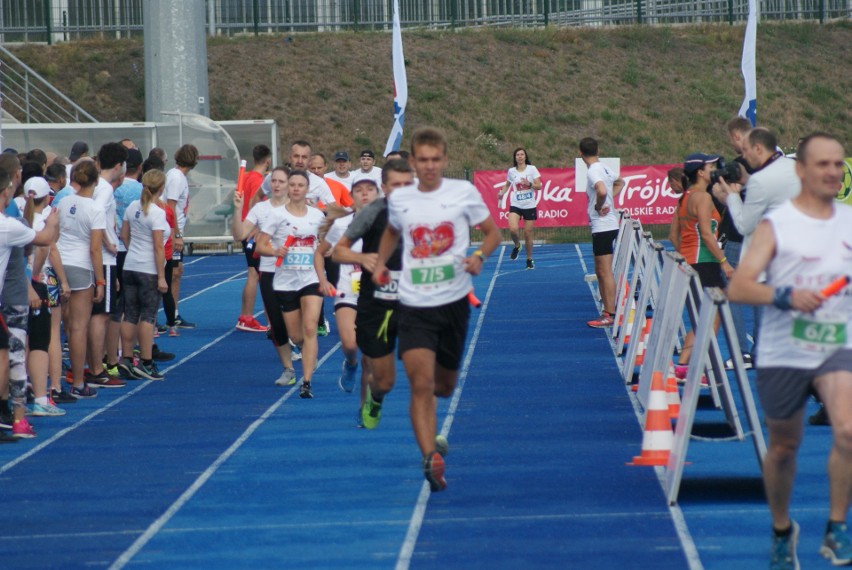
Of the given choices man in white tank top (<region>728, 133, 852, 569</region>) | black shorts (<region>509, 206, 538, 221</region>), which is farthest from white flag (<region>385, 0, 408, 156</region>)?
man in white tank top (<region>728, 133, 852, 569</region>)

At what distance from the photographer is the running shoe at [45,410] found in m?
11.2

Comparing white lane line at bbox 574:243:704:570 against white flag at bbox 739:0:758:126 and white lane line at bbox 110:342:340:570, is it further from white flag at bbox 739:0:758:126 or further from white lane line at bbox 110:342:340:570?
white flag at bbox 739:0:758:126

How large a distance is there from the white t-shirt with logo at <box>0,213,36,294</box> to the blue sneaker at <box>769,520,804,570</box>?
5609 mm

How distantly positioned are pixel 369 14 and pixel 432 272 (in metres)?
39.9

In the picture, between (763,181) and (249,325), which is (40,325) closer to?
(763,181)

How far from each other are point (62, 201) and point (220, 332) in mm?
4961

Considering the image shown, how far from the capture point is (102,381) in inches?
500

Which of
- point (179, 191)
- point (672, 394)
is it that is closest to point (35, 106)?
point (179, 191)

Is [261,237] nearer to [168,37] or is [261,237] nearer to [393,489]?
[393,489]

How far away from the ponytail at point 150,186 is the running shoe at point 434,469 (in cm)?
587

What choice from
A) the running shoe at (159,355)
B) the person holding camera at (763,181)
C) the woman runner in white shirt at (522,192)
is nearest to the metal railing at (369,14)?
Answer: the woman runner in white shirt at (522,192)

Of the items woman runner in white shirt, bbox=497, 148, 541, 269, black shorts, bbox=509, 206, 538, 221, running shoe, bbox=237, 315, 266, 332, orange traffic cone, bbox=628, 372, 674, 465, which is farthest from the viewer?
black shorts, bbox=509, 206, 538, 221

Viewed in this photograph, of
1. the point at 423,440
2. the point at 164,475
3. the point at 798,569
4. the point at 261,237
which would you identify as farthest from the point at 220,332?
the point at 798,569

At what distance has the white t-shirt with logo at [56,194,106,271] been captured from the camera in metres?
11.7
